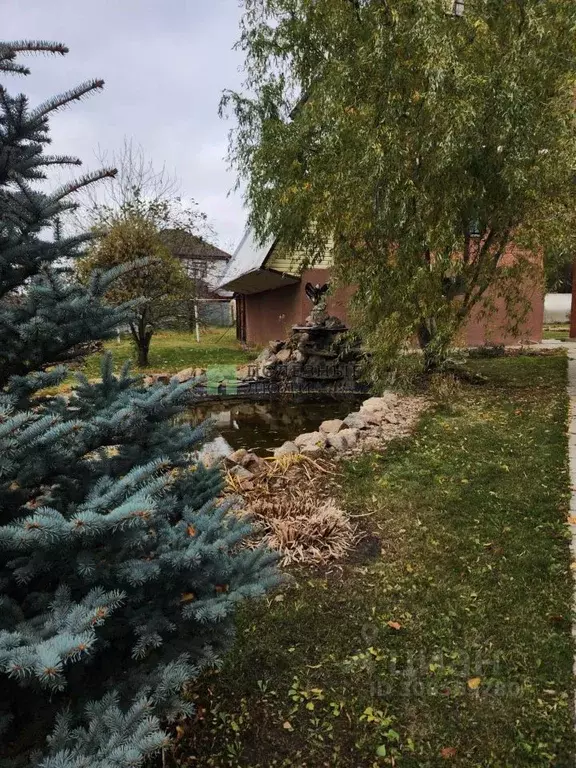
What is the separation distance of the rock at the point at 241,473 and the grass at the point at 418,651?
0.75 m

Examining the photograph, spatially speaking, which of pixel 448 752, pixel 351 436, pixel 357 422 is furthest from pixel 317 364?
pixel 448 752

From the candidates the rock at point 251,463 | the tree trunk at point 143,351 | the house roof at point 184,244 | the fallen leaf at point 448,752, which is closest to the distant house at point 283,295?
the house roof at point 184,244

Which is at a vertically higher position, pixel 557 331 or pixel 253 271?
pixel 253 271

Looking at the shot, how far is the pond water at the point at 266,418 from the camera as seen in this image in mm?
6855

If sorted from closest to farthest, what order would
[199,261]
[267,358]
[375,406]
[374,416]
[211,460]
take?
[211,460] → [374,416] → [375,406] → [267,358] → [199,261]

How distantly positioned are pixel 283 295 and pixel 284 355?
12.2 ft

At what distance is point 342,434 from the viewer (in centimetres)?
496


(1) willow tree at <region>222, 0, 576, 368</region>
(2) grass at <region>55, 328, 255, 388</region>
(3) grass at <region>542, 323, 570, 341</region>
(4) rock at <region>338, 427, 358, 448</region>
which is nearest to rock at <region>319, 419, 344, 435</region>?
(4) rock at <region>338, 427, 358, 448</region>

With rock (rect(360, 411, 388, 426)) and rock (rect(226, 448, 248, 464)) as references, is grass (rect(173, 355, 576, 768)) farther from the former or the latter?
rock (rect(360, 411, 388, 426))

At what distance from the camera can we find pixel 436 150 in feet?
19.9

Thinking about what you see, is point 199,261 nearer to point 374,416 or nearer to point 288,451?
point 374,416

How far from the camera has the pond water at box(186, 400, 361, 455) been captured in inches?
270

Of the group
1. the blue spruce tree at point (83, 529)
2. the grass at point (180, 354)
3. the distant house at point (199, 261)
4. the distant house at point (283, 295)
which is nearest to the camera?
the blue spruce tree at point (83, 529)

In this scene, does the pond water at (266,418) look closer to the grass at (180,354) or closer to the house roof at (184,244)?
the grass at (180,354)
